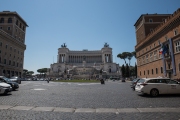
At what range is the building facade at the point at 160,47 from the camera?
2914cm

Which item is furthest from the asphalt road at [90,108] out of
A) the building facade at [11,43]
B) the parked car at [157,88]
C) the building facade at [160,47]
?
the building facade at [11,43]

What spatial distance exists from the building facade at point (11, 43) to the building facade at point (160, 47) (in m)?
50.1

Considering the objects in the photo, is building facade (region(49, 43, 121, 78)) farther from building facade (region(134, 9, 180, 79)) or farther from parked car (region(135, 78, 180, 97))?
parked car (region(135, 78, 180, 97))

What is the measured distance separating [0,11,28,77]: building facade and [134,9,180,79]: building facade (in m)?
50.1

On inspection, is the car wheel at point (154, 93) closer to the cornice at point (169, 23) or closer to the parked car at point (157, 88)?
the parked car at point (157, 88)

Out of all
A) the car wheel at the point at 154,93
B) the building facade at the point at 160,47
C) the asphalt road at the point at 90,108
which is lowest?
the asphalt road at the point at 90,108

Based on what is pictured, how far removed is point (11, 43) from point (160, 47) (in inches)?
2171

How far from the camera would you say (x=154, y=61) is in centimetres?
3956

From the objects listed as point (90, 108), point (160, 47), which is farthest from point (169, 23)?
point (90, 108)

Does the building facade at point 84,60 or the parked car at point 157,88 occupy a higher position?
the building facade at point 84,60

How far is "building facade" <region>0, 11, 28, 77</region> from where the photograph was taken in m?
53.1

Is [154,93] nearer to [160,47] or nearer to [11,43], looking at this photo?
[160,47]

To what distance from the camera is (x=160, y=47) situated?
1401 inches

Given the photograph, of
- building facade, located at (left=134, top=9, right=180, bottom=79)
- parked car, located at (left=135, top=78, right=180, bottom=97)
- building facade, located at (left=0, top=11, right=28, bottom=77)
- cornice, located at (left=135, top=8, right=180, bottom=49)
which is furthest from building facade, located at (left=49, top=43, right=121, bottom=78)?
parked car, located at (left=135, top=78, right=180, bottom=97)
